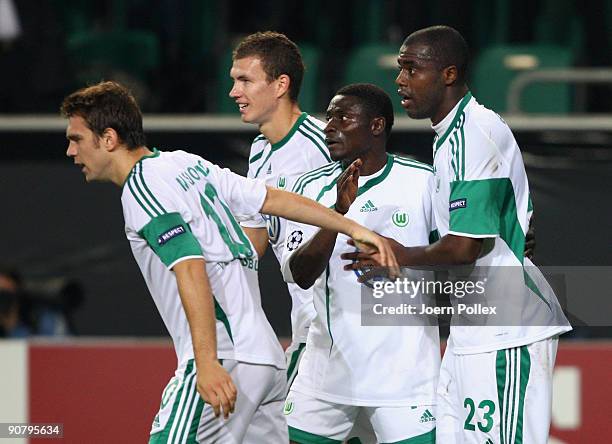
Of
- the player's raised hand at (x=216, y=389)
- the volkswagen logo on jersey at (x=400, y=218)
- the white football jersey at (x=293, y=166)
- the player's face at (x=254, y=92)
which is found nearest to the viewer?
the player's raised hand at (x=216, y=389)

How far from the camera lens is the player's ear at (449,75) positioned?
172 inches

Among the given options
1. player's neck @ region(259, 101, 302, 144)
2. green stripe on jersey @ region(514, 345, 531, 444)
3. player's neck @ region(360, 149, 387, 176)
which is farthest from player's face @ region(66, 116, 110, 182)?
green stripe on jersey @ region(514, 345, 531, 444)

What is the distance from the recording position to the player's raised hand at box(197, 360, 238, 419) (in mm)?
3799

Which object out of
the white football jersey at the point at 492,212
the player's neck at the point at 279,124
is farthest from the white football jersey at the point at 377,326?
the player's neck at the point at 279,124

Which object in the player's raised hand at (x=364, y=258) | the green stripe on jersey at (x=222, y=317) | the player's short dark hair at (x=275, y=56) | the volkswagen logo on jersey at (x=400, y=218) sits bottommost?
the green stripe on jersey at (x=222, y=317)

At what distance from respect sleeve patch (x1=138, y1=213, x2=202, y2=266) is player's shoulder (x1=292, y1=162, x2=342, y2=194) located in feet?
2.82

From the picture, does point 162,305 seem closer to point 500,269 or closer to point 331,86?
point 500,269

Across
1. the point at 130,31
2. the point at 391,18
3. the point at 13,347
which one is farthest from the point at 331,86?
the point at 13,347

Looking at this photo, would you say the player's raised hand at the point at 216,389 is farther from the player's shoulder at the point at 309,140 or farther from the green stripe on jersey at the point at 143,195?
the player's shoulder at the point at 309,140

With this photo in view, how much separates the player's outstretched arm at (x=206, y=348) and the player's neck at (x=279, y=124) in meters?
1.48

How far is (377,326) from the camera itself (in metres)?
4.65

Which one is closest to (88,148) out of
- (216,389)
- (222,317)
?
(222,317)

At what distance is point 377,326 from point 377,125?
716mm

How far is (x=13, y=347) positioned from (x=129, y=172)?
8.44ft
